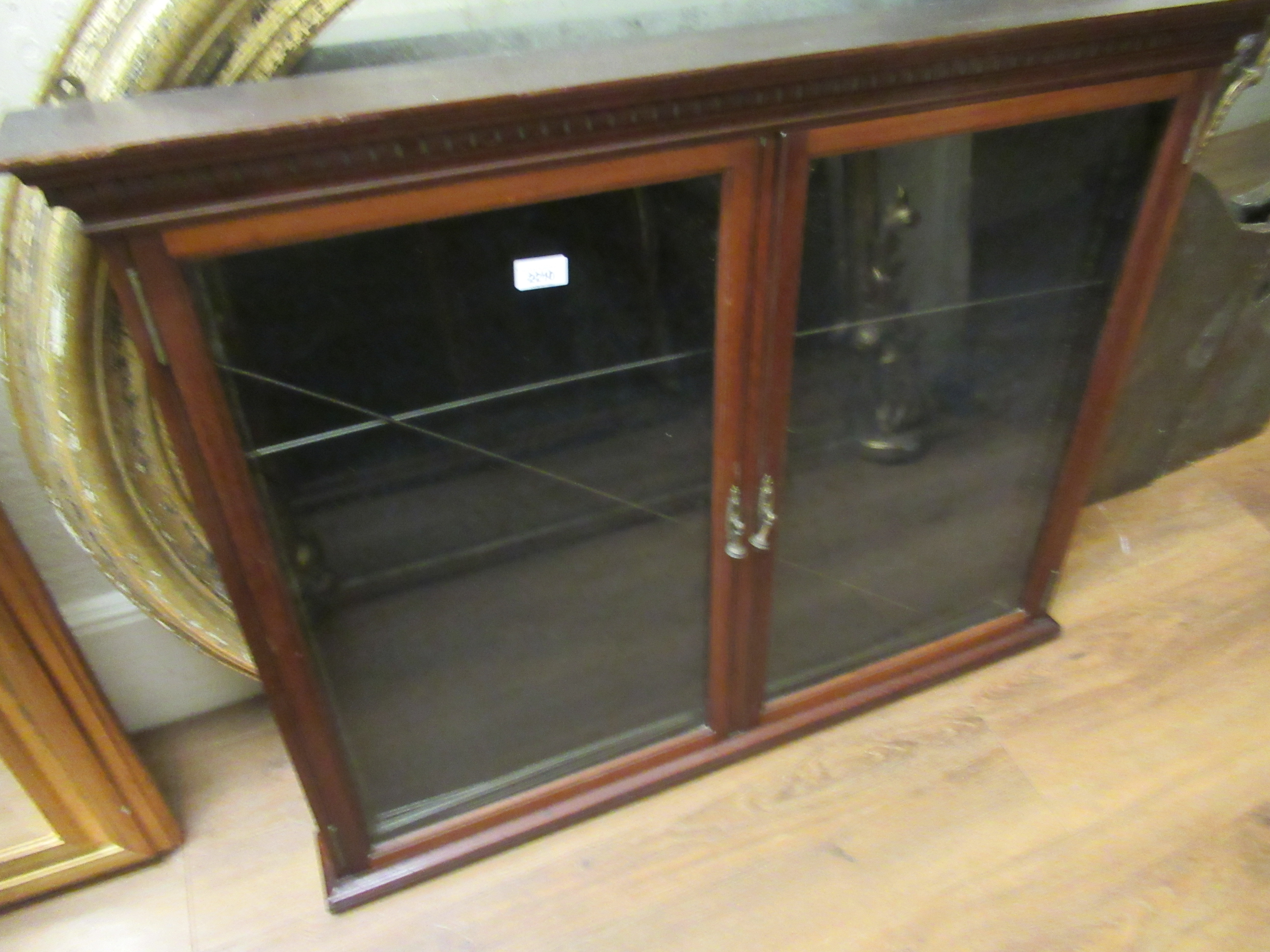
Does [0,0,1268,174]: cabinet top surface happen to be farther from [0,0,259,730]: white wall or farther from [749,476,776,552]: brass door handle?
[749,476,776,552]: brass door handle

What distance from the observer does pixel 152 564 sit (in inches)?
38.0

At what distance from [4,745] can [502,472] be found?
601 millimetres

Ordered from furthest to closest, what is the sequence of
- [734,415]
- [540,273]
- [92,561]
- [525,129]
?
[92,561] < [734,415] < [540,273] < [525,129]

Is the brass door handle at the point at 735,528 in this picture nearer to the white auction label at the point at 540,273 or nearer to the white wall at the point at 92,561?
the white auction label at the point at 540,273

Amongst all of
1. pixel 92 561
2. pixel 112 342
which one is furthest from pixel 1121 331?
pixel 92 561

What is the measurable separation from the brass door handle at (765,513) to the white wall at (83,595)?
0.73 meters

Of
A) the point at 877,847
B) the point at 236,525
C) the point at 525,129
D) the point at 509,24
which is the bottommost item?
the point at 877,847

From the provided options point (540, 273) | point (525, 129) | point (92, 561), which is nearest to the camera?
point (525, 129)

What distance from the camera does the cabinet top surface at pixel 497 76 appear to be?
583mm

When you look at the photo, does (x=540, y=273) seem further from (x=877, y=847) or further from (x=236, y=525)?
(x=877, y=847)

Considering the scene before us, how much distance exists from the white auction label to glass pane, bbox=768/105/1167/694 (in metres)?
0.23

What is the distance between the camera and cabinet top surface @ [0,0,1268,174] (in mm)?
583

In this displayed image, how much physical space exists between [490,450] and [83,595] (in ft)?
2.03

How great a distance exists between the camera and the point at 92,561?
1.06 meters
